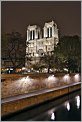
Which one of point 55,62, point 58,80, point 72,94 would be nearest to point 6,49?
point 58,80

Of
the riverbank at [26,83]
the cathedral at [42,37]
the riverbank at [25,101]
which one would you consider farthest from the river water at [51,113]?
the cathedral at [42,37]

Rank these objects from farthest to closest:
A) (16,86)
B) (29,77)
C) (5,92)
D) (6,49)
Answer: (6,49) < (29,77) < (16,86) < (5,92)

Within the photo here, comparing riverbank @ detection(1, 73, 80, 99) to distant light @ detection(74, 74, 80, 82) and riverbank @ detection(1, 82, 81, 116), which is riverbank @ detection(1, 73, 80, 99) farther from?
distant light @ detection(74, 74, 80, 82)

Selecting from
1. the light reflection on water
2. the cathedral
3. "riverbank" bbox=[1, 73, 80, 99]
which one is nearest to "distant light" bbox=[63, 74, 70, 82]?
"riverbank" bbox=[1, 73, 80, 99]

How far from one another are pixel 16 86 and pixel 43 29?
3942cm

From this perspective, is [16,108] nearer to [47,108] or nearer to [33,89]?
[47,108]

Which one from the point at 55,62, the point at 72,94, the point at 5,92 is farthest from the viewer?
the point at 55,62

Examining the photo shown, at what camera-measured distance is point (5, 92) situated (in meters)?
9.16

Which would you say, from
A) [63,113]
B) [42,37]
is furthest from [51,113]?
[42,37]

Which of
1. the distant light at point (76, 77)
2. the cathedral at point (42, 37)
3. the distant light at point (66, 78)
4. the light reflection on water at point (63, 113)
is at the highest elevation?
the cathedral at point (42, 37)

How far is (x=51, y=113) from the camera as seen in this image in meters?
9.80

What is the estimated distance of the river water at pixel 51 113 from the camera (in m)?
8.48

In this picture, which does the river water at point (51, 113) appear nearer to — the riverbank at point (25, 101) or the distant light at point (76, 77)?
the riverbank at point (25, 101)

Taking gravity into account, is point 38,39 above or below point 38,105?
above
